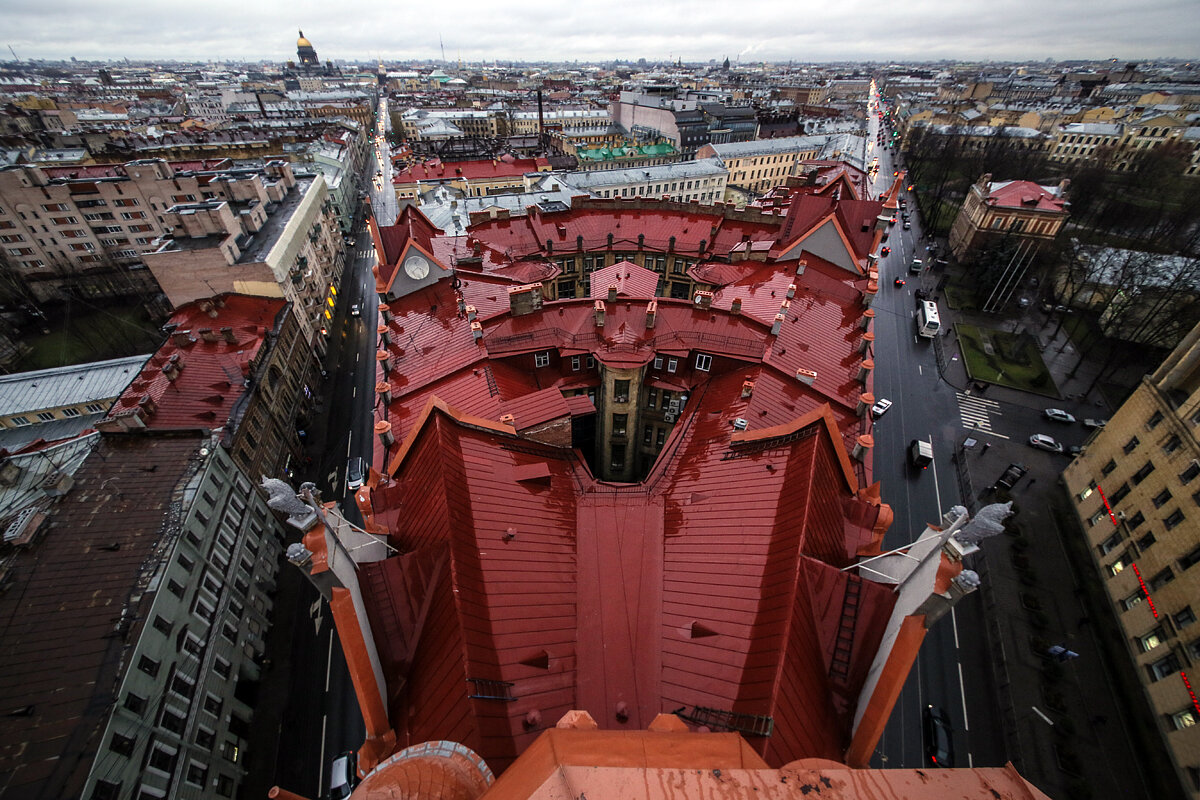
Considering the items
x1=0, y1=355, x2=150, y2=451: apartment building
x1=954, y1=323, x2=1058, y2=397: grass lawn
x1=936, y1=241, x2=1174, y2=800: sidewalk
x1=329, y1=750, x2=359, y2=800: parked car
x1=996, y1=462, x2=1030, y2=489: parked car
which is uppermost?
x1=954, y1=323, x2=1058, y2=397: grass lawn

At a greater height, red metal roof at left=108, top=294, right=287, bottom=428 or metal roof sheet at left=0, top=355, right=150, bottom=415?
red metal roof at left=108, top=294, right=287, bottom=428

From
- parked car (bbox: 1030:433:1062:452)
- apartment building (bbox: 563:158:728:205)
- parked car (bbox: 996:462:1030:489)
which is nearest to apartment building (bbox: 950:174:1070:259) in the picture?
parked car (bbox: 1030:433:1062:452)

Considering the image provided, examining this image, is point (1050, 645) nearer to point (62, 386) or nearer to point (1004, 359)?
point (1004, 359)

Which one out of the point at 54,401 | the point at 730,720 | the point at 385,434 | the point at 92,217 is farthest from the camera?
the point at 92,217

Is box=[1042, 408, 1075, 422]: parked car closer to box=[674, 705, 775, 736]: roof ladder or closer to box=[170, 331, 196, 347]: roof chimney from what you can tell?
box=[674, 705, 775, 736]: roof ladder

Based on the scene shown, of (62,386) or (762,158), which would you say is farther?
(762,158)

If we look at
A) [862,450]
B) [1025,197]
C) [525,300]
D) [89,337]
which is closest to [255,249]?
[89,337]
